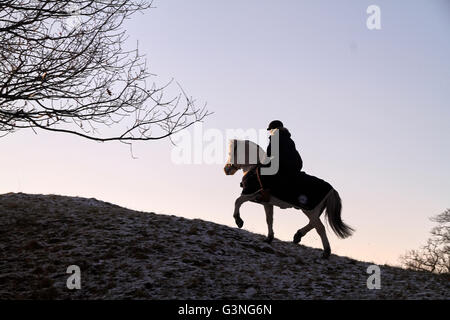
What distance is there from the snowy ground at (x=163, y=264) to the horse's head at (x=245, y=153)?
2036 millimetres

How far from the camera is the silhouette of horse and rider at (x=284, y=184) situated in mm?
12172

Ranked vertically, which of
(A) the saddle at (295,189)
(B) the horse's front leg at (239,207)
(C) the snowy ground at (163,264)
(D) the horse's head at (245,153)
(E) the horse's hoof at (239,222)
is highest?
(D) the horse's head at (245,153)

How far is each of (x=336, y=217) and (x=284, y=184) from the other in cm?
145

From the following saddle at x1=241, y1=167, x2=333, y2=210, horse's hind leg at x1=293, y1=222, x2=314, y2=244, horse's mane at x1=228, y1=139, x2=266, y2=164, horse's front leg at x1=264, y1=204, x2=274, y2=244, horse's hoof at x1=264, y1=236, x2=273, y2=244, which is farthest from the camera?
horse's hoof at x1=264, y1=236, x2=273, y2=244

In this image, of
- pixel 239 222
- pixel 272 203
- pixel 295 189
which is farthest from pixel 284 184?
pixel 239 222

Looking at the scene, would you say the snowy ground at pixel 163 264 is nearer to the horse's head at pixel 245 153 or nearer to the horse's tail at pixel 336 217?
the horse's tail at pixel 336 217

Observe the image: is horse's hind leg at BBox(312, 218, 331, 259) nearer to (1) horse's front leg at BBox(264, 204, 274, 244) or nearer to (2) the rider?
(2) the rider

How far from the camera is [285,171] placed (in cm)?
1226

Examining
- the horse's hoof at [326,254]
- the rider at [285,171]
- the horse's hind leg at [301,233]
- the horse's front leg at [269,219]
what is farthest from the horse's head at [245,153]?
the horse's hoof at [326,254]

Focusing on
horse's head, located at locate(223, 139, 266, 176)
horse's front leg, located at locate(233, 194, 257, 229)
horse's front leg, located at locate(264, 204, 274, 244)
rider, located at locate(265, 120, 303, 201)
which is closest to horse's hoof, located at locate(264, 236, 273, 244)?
horse's front leg, located at locate(264, 204, 274, 244)

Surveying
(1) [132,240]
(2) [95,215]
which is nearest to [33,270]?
(1) [132,240]

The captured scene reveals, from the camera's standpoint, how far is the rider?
12203 millimetres

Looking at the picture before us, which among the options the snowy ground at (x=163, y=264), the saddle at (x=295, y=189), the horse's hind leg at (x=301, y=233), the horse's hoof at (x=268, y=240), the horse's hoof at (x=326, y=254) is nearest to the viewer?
the snowy ground at (x=163, y=264)

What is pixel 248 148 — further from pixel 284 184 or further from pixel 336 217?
pixel 336 217
